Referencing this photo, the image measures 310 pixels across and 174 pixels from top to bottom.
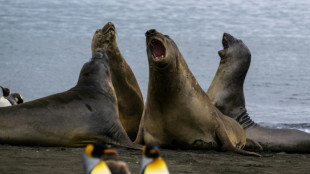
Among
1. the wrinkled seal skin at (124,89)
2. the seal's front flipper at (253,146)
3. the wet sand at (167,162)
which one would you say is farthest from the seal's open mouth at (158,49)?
the seal's front flipper at (253,146)

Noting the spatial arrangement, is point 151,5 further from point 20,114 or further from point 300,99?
point 20,114

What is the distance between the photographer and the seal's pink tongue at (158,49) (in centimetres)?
662

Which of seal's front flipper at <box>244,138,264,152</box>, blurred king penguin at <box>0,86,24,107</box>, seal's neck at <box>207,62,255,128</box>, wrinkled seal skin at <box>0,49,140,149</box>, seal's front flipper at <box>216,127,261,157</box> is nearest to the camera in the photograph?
wrinkled seal skin at <box>0,49,140,149</box>

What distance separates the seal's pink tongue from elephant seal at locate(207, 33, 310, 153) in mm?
1844

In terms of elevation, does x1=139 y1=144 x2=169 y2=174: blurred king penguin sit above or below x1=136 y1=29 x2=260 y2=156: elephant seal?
above

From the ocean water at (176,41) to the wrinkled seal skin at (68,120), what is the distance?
4.02 metres

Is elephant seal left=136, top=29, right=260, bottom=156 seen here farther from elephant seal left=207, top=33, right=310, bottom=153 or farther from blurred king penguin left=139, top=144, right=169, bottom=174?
blurred king penguin left=139, top=144, right=169, bottom=174

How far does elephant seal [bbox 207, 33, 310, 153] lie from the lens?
820cm

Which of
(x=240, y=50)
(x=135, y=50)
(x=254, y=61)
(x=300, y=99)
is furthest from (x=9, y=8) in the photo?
(x=240, y=50)

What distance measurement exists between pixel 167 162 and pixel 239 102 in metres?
2.82

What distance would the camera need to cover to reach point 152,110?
6672 mm

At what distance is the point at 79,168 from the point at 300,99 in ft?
26.3

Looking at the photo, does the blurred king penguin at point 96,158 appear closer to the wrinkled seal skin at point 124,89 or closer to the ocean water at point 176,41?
the wrinkled seal skin at point 124,89

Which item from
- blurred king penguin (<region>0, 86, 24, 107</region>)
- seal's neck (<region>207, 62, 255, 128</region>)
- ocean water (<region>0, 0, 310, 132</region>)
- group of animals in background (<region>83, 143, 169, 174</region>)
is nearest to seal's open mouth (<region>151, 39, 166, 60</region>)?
seal's neck (<region>207, 62, 255, 128</region>)
